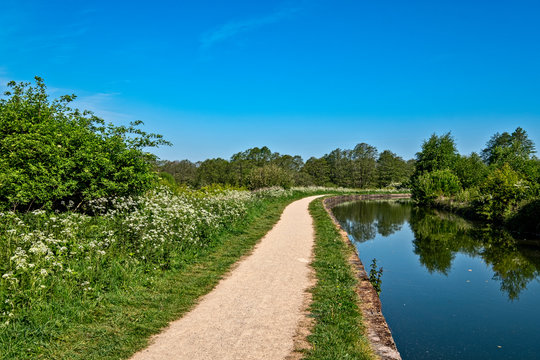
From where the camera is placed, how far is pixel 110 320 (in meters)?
4.57

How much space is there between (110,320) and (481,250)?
39.3ft

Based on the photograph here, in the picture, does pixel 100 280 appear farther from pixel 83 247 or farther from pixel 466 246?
pixel 466 246

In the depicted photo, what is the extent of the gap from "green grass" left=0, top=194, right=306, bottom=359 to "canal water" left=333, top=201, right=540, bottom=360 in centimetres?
364

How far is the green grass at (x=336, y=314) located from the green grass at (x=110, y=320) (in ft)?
6.86

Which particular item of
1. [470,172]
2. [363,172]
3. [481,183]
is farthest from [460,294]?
[363,172]

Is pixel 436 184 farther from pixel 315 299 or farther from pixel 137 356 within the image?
pixel 137 356

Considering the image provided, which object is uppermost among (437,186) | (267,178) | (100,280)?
(267,178)

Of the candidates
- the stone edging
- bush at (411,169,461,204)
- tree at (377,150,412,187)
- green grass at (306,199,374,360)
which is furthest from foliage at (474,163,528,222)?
tree at (377,150,412,187)

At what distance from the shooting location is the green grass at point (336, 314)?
384 cm

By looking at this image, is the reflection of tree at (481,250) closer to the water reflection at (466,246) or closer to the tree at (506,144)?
the water reflection at (466,246)

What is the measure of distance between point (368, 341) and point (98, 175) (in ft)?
26.3

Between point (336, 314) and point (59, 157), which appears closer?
point (336, 314)

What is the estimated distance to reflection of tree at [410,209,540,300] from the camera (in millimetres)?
8656

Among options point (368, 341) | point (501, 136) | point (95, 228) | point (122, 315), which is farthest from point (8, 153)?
point (501, 136)
